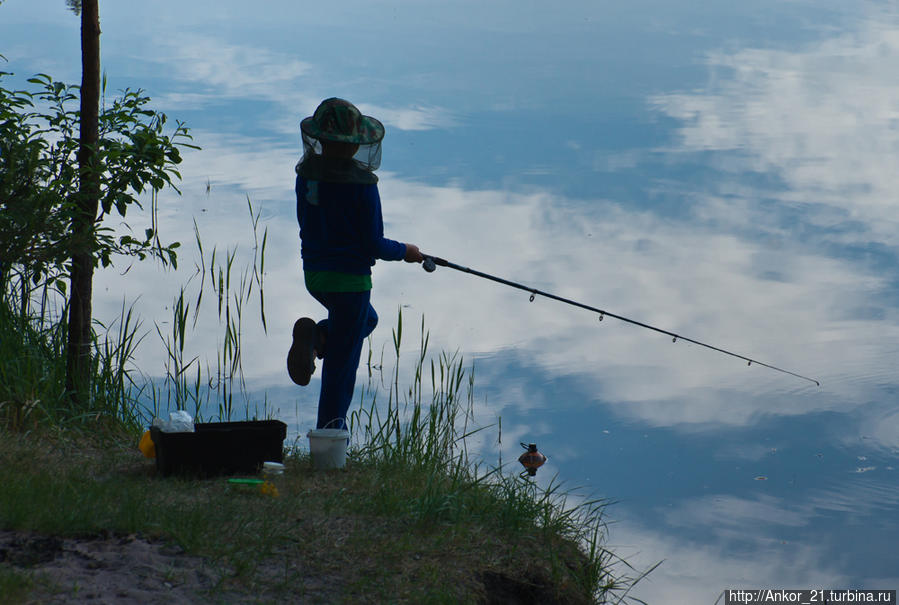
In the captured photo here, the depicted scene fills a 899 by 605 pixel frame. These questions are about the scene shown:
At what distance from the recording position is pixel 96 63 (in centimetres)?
603

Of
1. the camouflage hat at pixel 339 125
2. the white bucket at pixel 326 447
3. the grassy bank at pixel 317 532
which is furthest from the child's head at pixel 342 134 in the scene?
the grassy bank at pixel 317 532

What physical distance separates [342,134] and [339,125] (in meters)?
0.05

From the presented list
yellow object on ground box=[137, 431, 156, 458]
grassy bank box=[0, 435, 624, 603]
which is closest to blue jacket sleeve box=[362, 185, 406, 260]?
grassy bank box=[0, 435, 624, 603]

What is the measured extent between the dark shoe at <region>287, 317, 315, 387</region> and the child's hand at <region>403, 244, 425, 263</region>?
2.02 feet

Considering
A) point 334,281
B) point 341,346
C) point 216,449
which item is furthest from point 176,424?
point 334,281

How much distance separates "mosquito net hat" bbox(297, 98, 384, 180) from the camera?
534 cm

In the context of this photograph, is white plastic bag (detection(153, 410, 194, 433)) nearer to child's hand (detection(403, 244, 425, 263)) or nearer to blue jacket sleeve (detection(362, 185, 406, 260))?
blue jacket sleeve (detection(362, 185, 406, 260))

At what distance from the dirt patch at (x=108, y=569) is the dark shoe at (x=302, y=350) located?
1.62m

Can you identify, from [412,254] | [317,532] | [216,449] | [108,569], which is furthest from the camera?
[412,254]

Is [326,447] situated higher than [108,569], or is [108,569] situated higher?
[326,447]

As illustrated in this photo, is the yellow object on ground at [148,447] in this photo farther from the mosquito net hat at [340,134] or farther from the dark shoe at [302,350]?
the mosquito net hat at [340,134]

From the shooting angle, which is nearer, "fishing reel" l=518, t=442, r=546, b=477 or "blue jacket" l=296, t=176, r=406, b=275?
"blue jacket" l=296, t=176, r=406, b=275

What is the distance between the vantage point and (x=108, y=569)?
3914 millimetres

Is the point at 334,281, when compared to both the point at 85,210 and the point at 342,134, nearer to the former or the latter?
the point at 342,134
